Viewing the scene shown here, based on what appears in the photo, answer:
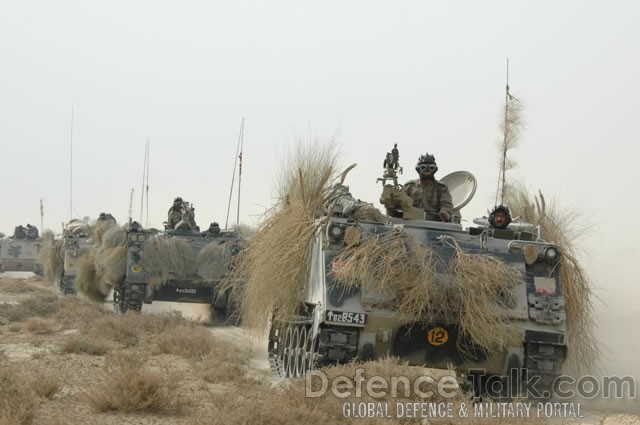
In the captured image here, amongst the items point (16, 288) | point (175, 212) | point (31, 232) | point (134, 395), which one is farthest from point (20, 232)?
point (134, 395)

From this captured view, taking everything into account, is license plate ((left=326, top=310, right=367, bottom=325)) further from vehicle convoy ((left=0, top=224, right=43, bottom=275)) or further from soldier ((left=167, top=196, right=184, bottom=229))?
vehicle convoy ((left=0, top=224, right=43, bottom=275))

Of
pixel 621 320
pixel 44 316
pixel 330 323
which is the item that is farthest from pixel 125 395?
pixel 44 316

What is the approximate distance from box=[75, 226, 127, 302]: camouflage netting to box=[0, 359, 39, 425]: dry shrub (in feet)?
38.0

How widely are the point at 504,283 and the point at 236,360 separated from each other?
14.1ft

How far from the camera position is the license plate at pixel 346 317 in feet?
29.8

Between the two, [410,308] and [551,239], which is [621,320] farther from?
[410,308]

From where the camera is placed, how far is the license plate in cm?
907

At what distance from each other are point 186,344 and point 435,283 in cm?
539

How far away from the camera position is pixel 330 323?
905cm

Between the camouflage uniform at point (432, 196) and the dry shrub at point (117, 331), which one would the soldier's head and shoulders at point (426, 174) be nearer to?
the camouflage uniform at point (432, 196)

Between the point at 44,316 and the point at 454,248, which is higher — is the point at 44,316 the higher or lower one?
the lower one

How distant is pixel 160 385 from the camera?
7.99 m

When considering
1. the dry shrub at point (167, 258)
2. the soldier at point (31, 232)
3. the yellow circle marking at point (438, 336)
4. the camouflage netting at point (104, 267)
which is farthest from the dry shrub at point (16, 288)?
the yellow circle marking at point (438, 336)

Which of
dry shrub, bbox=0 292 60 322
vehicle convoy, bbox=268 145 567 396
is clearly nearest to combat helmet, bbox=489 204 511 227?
vehicle convoy, bbox=268 145 567 396
